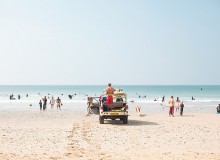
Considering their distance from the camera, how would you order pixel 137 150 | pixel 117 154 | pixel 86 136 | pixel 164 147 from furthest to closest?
1. pixel 86 136
2. pixel 164 147
3. pixel 137 150
4. pixel 117 154

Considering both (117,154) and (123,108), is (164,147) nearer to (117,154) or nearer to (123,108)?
(117,154)

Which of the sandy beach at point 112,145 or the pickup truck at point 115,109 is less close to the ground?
the pickup truck at point 115,109

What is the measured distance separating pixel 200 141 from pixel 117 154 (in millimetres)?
4780

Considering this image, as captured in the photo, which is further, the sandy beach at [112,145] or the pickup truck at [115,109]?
the pickup truck at [115,109]

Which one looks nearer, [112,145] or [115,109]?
[112,145]

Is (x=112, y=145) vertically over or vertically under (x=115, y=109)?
under

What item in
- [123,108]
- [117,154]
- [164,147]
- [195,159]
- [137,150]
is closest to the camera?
[195,159]

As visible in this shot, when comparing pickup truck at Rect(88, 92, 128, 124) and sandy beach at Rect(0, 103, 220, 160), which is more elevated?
pickup truck at Rect(88, 92, 128, 124)

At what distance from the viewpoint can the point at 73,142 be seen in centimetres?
1328

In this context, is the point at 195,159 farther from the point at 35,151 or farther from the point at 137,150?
the point at 35,151

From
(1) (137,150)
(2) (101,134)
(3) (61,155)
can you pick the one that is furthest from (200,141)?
(3) (61,155)

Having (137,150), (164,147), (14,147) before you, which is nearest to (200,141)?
(164,147)

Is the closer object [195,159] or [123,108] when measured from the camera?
[195,159]

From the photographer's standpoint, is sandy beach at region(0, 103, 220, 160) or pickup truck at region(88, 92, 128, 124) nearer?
sandy beach at region(0, 103, 220, 160)
